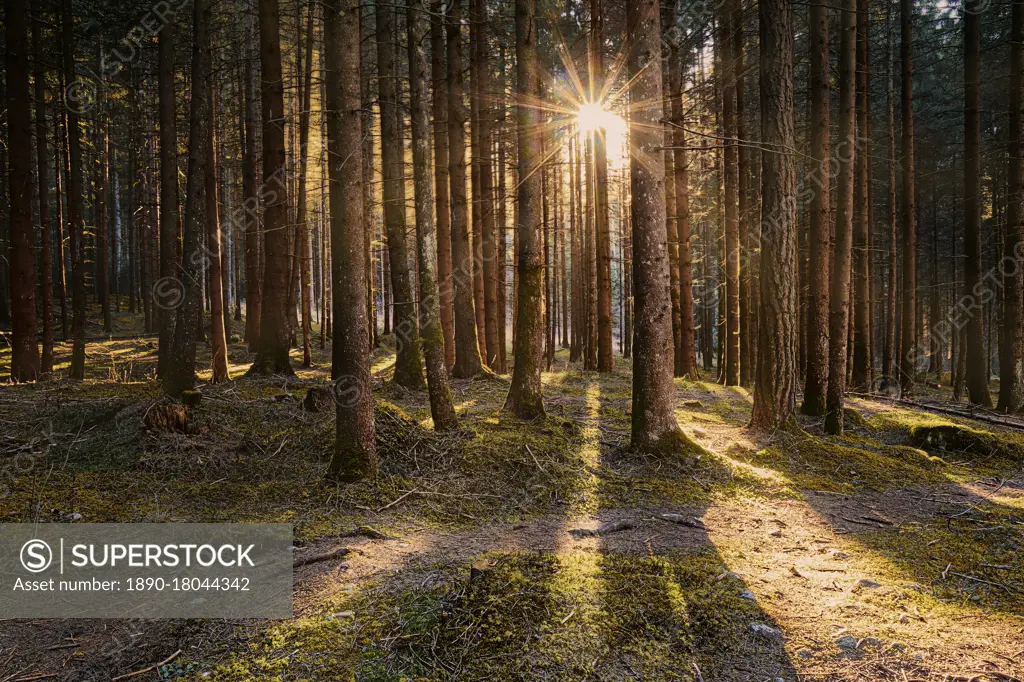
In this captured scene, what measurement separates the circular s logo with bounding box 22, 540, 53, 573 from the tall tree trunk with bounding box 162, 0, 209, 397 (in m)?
5.19

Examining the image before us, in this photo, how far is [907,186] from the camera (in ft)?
53.6

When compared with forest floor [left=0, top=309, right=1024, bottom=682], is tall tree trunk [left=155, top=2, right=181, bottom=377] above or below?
above

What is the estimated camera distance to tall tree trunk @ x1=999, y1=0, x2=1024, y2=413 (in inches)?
517

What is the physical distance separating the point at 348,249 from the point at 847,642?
554cm

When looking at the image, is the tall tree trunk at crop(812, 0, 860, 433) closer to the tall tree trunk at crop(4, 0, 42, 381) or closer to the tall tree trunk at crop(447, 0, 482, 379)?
the tall tree trunk at crop(447, 0, 482, 379)

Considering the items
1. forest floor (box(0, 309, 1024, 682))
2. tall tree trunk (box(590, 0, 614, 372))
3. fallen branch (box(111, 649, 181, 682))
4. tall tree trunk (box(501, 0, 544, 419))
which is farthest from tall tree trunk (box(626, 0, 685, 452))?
tall tree trunk (box(590, 0, 614, 372))

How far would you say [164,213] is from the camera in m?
11.3

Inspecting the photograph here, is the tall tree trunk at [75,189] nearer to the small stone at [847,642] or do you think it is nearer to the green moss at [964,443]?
the small stone at [847,642]

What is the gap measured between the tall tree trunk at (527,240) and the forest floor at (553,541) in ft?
2.11

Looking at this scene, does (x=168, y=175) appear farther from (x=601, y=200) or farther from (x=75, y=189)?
(x=601, y=200)

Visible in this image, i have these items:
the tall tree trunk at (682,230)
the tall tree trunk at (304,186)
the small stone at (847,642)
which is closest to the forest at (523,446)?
the small stone at (847,642)

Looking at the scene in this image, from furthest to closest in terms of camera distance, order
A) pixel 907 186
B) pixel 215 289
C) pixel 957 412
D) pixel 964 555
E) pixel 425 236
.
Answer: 1. pixel 907 186
2. pixel 957 412
3. pixel 215 289
4. pixel 425 236
5. pixel 964 555

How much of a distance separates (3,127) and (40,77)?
1.76m

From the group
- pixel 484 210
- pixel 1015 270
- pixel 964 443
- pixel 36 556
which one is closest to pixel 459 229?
pixel 484 210
